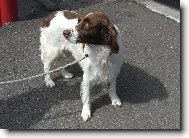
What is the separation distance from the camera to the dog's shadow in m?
4.67

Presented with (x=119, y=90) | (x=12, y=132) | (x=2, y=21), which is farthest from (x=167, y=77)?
(x=2, y=21)

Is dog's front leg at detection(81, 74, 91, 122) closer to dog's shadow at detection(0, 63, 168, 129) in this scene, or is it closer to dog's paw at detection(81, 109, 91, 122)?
dog's paw at detection(81, 109, 91, 122)

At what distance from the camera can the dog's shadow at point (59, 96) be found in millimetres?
4668

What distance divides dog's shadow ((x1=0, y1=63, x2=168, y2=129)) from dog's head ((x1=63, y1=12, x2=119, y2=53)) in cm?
94

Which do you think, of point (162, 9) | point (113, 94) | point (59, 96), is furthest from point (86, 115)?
point (162, 9)

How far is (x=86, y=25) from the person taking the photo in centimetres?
421

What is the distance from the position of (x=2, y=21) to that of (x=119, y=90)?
3264mm

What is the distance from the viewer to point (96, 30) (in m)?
4.23

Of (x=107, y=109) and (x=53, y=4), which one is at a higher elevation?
(x=107, y=109)

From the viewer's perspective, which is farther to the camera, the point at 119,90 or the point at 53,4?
the point at 53,4

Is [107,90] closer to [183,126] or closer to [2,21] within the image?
[183,126]

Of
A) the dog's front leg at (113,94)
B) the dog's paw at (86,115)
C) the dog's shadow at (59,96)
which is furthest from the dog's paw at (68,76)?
the dog's paw at (86,115)

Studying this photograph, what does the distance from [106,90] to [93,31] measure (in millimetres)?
1156

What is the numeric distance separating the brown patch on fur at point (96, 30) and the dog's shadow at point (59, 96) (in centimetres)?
93
